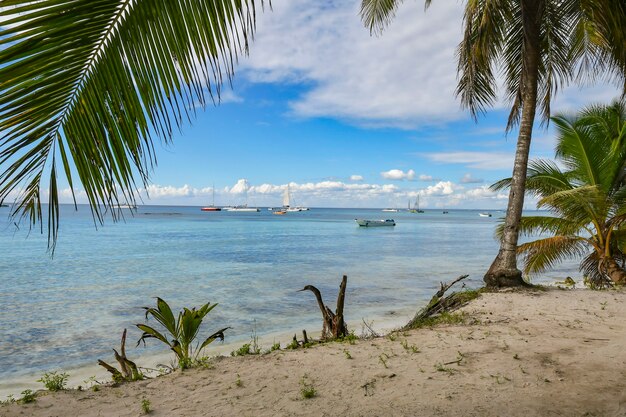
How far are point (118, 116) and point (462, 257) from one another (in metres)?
28.3

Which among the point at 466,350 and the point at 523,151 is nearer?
the point at 466,350

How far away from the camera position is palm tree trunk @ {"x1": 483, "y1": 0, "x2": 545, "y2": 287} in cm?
813

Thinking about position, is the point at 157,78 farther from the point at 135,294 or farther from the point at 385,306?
the point at 135,294

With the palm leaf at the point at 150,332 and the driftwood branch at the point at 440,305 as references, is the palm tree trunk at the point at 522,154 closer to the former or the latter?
the driftwood branch at the point at 440,305

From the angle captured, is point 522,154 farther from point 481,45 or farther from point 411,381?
point 411,381

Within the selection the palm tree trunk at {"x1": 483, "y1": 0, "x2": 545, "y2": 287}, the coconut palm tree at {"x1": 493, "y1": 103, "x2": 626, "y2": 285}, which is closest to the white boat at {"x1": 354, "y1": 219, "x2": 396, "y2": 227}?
the coconut palm tree at {"x1": 493, "y1": 103, "x2": 626, "y2": 285}

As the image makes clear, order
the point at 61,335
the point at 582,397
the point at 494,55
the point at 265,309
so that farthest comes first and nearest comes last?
→ 1. the point at 265,309
2. the point at 61,335
3. the point at 494,55
4. the point at 582,397

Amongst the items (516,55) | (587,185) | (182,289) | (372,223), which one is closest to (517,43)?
(516,55)

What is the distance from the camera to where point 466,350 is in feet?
17.2

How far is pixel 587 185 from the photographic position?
1041 cm

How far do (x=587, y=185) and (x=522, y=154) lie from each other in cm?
308

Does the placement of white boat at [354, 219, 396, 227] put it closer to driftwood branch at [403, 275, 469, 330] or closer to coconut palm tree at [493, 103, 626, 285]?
coconut palm tree at [493, 103, 626, 285]

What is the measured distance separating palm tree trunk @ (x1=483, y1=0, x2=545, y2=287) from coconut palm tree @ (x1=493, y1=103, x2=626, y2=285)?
4.76 feet

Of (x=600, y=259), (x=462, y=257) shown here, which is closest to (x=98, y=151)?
(x=600, y=259)
